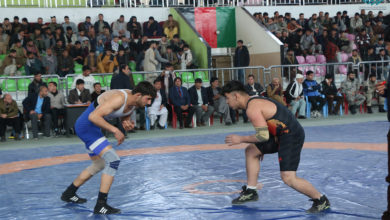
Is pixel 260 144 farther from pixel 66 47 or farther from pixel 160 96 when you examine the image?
pixel 66 47

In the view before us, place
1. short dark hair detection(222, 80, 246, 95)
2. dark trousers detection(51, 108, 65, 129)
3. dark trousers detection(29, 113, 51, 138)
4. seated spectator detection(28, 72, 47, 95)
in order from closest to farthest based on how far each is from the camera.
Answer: short dark hair detection(222, 80, 246, 95)
dark trousers detection(29, 113, 51, 138)
dark trousers detection(51, 108, 65, 129)
seated spectator detection(28, 72, 47, 95)

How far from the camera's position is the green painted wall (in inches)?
629

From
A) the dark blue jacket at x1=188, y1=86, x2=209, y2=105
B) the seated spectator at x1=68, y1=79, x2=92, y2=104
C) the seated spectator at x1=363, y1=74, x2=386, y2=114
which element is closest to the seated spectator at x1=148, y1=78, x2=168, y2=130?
the dark blue jacket at x1=188, y1=86, x2=209, y2=105

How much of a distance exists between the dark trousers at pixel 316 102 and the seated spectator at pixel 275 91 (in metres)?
1.21

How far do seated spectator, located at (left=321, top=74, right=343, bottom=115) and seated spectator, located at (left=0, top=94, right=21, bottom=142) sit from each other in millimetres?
7996

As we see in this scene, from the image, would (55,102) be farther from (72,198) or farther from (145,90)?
(145,90)

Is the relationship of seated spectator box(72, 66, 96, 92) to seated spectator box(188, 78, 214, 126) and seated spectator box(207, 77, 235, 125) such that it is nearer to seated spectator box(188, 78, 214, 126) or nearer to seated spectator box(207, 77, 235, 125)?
seated spectator box(188, 78, 214, 126)

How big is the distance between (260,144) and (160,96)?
24.6ft

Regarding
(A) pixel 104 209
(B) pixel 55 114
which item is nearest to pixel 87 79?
(B) pixel 55 114

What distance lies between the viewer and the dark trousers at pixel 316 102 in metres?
13.4

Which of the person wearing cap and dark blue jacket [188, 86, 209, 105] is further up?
the person wearing cap

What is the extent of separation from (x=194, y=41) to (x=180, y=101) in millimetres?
4819

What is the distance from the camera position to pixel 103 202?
4832 millimetres

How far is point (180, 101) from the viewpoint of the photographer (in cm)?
1234
